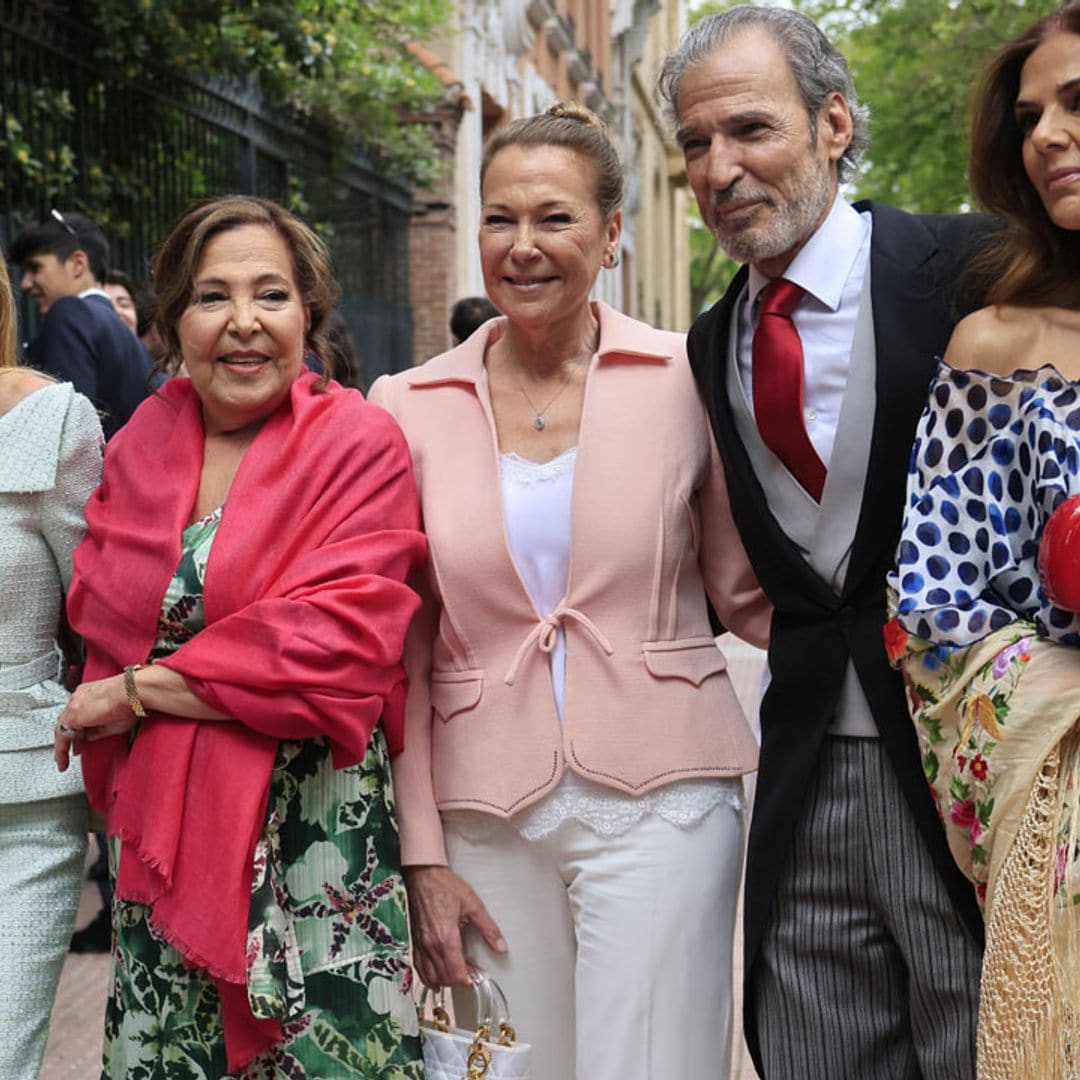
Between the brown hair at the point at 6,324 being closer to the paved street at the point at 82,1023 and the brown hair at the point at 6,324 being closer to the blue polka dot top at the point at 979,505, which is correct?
the blue polka dot top at the point at 979,505

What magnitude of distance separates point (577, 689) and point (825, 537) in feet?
1.80

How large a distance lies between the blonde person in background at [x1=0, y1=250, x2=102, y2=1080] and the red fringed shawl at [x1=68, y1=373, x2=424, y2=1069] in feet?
0.67

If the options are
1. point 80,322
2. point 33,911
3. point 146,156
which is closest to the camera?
point 33,911

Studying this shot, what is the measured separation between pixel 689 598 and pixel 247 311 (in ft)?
3.27

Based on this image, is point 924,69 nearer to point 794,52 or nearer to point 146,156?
point 146,156

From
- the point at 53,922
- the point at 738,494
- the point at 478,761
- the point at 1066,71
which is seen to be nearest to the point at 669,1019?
the point at 478,761

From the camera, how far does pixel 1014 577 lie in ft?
9.55

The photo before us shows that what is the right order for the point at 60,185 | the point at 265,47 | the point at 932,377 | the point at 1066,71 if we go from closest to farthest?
the point at 1066,71
the point at 932,377
the point at 60,185
the point at 265,47

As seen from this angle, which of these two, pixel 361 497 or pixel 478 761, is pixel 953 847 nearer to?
pixel 478 761

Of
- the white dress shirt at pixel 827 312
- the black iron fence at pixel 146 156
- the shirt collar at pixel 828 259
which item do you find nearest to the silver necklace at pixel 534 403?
the white dress shirt at pixel 827 312

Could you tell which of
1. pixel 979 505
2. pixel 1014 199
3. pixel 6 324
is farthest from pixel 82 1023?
pixel 1014 199

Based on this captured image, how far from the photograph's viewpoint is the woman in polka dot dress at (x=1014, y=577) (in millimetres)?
2695

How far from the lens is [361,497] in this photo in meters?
3.35

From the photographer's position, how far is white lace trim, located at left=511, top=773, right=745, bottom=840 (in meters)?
3.40
